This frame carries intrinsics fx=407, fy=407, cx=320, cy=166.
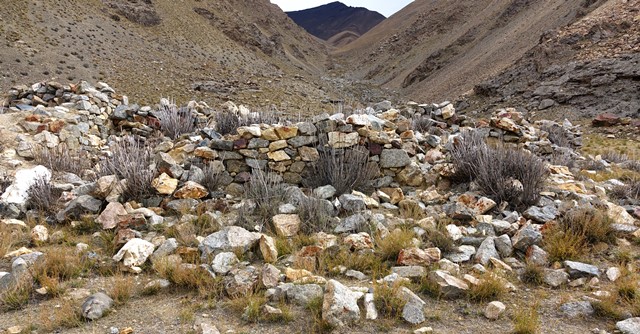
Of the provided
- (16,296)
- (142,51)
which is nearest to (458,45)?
(142,51)

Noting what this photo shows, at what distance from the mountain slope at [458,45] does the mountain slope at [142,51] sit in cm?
1303

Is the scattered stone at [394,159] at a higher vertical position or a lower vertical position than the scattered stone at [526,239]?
higher

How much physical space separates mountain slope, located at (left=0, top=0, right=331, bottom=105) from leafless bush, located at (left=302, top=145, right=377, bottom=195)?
17818 mm

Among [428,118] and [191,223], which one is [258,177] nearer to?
[191,223]

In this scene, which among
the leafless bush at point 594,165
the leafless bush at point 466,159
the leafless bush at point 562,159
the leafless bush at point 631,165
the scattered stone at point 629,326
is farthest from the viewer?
the leafless bush at point 631,165

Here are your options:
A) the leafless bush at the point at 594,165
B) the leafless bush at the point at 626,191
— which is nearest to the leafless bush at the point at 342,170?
the leafless bush at the point at 626,191

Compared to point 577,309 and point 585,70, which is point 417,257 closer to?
point 577,309

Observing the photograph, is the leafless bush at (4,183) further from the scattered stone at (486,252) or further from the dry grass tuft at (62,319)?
the scattered stone at (486,252)

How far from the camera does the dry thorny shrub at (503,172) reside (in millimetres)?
5492

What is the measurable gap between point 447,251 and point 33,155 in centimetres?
789

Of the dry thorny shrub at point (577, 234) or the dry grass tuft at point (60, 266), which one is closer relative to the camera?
the dry grass tuft at point (60, 266)

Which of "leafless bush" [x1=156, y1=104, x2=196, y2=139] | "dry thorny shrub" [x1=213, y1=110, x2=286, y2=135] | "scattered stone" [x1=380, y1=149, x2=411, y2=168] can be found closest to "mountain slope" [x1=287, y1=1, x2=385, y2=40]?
"leafless bush" [x1=156, y1=104, x2=196, y2=139]

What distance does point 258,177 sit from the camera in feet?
18.9

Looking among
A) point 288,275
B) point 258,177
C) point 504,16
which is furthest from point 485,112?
point 504,16
